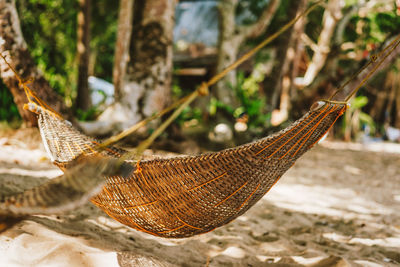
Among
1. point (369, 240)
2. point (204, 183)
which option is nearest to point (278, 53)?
point (369, 240)

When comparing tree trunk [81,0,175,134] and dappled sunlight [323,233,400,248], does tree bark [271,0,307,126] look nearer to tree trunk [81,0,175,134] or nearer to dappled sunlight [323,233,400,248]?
tree trunk [81,0,175,134]

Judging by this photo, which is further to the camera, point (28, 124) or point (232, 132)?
point (232, 132)

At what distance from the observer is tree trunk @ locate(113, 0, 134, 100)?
439 cm

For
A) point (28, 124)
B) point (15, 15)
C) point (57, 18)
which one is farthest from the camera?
point (57, 18)

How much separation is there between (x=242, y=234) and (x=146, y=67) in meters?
2.63

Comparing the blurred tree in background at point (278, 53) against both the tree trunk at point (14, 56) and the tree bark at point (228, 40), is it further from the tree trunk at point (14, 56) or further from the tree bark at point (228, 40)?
the tree trunk at point (14, 56)

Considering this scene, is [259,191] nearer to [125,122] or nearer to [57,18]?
[125,122]

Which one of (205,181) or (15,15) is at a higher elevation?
(15,15)

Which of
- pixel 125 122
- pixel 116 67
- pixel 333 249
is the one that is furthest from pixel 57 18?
pixel 333 249

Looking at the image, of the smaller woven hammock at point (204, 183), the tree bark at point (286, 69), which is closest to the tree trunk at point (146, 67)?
the smaller woven hammock at point (204, 183)

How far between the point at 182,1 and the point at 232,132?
8.52 meters

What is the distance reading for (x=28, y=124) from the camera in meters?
3.42

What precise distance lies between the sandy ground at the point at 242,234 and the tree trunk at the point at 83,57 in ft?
6.47

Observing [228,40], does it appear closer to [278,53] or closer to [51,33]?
[278,53]
